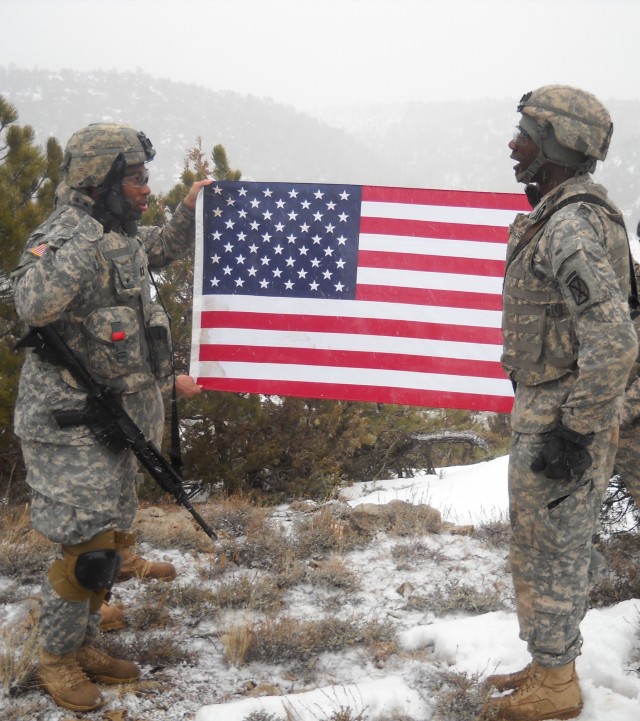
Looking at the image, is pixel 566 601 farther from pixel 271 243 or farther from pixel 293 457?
pixel 293 457

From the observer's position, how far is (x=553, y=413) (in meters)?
2.53

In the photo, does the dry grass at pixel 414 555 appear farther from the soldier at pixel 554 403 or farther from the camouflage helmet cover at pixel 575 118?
the camouflage helmet cover at pixel 575 118

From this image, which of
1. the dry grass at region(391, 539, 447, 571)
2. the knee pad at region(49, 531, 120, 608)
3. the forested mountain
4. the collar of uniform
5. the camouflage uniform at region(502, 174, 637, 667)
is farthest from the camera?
the forested mountain

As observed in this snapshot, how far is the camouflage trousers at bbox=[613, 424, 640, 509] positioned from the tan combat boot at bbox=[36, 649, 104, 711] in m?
2.48

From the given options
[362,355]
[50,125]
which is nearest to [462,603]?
[362,355]

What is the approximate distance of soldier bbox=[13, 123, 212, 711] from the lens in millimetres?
2723

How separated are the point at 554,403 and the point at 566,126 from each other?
41.9 inches

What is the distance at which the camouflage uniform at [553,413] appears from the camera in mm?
2373

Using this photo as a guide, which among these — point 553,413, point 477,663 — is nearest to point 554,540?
point 553,413

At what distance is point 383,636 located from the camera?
11.0 ft

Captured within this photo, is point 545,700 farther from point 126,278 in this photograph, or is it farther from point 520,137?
point 126,278

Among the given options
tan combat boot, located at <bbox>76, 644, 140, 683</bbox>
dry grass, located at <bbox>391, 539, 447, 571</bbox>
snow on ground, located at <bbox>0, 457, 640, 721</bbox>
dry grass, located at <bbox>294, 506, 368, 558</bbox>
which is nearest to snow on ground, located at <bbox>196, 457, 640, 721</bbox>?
snow on ground, located at <bbox>0, 457, 640, 721</bbox>

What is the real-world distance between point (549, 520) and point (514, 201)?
2.64m

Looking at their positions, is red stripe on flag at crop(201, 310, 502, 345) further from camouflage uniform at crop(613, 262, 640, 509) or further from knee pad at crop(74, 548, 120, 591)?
knee pad at crop(74, 548, 120, 591)
